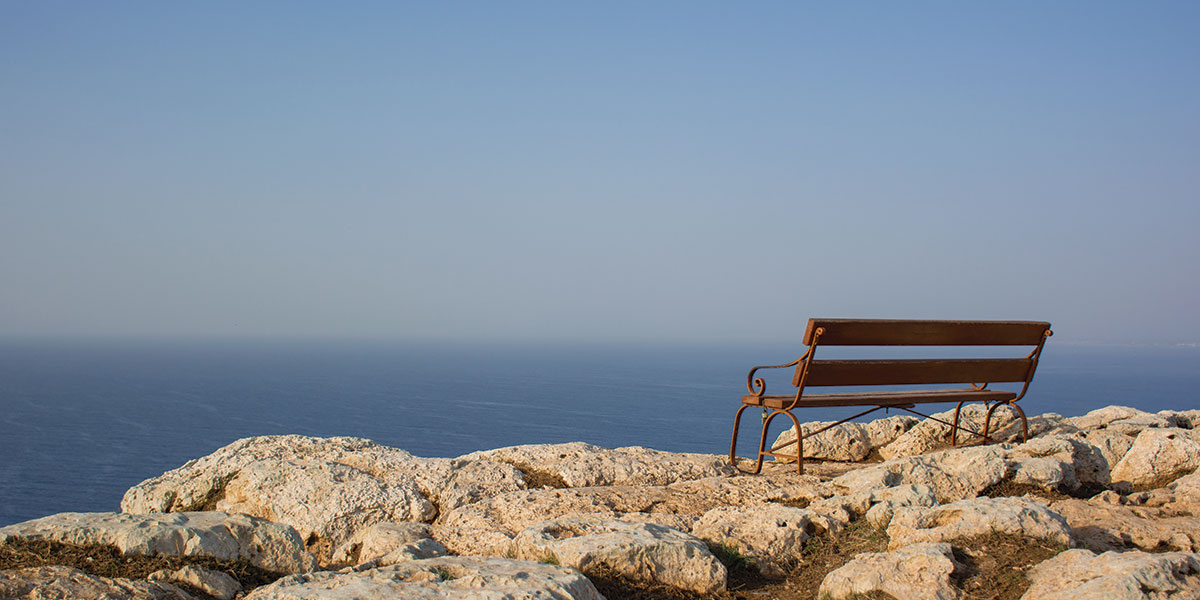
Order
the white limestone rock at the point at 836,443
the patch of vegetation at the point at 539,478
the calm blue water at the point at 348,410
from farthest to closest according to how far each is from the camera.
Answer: the calm blue water at the point at 348,410
the white limestone rock at the point at 836,443
the patch of vegetation at the point at 539,478

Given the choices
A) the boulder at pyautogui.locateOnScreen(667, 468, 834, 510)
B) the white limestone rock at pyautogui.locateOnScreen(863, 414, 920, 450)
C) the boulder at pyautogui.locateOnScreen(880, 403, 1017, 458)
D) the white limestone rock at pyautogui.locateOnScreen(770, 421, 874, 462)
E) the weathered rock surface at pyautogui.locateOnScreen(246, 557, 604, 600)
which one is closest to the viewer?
the weathered rock surface at pyautogui.locateOnScreen(246, 557, 604, 600)

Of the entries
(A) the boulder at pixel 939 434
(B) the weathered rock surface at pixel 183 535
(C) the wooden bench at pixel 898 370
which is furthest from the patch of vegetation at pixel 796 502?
(B) the weathered rock surface at pixel 183 535

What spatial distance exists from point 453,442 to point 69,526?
226 ft

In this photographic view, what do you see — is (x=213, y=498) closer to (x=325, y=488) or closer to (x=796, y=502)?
(x=325, y=488)

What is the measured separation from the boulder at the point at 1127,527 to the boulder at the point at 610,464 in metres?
2.92

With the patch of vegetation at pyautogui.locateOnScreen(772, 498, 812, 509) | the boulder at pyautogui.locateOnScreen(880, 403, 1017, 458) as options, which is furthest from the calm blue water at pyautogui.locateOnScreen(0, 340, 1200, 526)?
the patch of vegetation at pyautogui.locateOnScreen(772, 498, 812, 509)

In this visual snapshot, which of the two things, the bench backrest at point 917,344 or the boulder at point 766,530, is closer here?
the boulder at point 766,530

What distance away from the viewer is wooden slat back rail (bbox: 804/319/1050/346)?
7471 mm

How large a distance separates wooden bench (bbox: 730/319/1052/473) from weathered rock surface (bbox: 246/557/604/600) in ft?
12.1

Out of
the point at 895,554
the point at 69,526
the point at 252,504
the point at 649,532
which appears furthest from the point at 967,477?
the point at 69,526

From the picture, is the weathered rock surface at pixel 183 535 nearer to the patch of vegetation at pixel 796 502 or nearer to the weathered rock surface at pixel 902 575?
the weathered rock surface at pixel 902 575

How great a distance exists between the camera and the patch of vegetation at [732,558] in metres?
4.82

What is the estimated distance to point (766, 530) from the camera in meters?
5.16

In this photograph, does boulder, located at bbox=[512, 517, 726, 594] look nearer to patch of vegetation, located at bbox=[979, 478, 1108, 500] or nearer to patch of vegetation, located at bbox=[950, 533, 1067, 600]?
patch of vegetation, located at bbox=[950, 533, 1067, 600]
